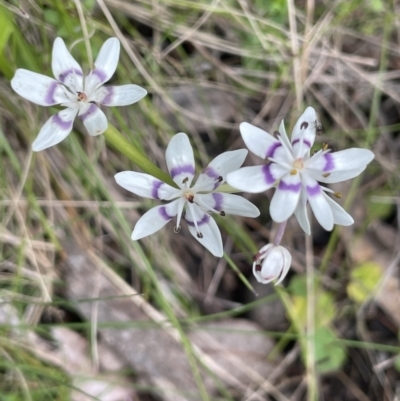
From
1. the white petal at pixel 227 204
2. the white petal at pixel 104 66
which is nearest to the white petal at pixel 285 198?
the white petal at pixel 227 204

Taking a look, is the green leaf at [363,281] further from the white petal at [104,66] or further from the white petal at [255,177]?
the white petal at [104,66]

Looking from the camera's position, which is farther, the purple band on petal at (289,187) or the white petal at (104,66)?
the white petal at (104,66)

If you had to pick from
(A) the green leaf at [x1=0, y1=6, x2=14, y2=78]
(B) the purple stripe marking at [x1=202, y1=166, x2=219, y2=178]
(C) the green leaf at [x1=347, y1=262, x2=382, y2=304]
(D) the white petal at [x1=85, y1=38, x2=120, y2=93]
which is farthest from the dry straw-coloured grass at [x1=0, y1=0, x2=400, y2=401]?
(B) the purple stripe marking at [x1=202, y1=166, x2=219, y2=178]

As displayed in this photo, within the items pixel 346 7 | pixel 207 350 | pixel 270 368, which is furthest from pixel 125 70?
pixel 270 368

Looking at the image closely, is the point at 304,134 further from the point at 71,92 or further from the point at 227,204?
the point at 71,92

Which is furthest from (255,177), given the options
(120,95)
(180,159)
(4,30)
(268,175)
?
(4,30)

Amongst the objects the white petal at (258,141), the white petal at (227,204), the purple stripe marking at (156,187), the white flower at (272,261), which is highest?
the white petal at (258,141)

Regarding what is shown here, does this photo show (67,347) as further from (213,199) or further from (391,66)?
(391,66)
